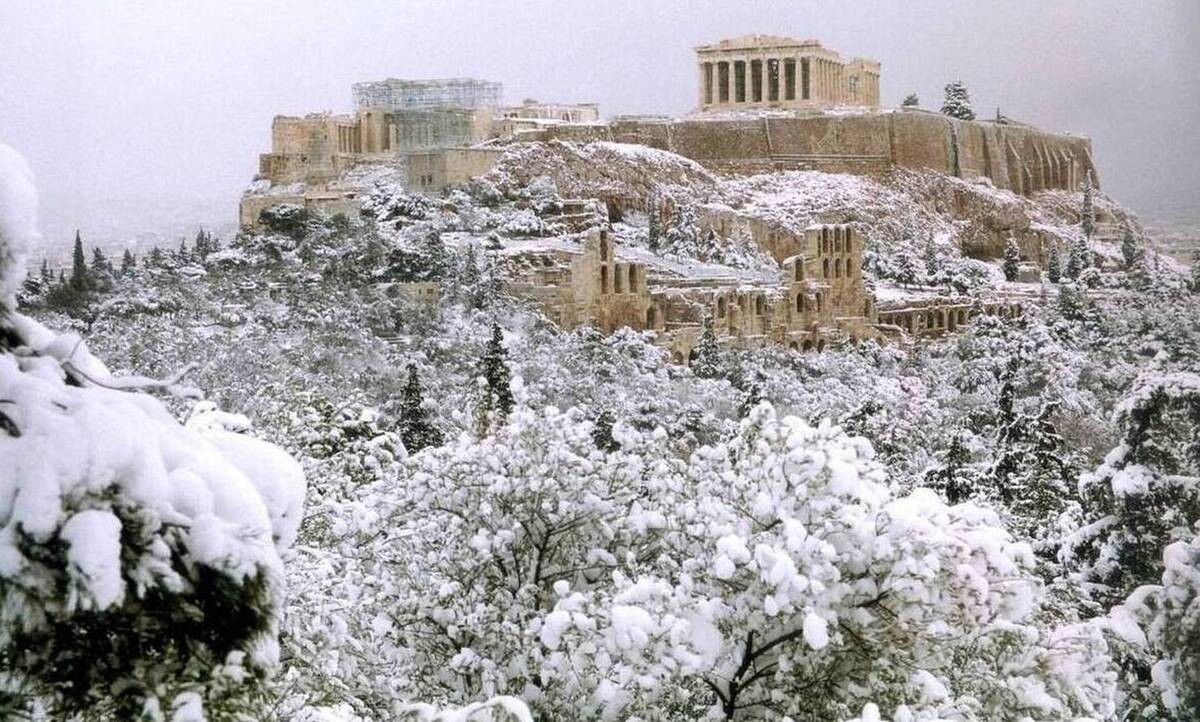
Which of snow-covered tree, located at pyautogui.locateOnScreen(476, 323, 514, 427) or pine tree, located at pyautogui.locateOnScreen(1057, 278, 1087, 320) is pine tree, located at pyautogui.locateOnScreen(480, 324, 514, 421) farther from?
pine tree, located at pyautogui.locateOnScreen(1057, 278, 1087, 320)

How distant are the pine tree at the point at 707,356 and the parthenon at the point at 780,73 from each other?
1144 millimetres

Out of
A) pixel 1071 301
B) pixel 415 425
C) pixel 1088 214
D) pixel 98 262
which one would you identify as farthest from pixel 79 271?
pixel 1088 214

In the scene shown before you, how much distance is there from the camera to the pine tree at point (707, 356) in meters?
5.83

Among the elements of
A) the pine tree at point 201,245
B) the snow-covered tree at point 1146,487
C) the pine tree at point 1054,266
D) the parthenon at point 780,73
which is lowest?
the snow-covered tree at point 1146,487

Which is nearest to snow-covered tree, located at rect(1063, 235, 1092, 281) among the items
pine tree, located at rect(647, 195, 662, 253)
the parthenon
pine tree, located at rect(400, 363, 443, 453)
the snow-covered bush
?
the parthenon

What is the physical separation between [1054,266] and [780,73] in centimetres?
157

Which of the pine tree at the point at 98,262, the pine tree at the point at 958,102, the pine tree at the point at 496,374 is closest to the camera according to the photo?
the pine tree at the point at 98,262

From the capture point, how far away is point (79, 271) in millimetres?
4277

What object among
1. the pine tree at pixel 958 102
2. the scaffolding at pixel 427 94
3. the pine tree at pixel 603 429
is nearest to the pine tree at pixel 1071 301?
the pine tree at pixel 958 102

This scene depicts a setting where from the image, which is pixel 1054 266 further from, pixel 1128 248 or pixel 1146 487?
pixel 1146 487

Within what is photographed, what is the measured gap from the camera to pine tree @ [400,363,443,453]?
4.97 meters

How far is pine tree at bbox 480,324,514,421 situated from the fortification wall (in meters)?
1.18

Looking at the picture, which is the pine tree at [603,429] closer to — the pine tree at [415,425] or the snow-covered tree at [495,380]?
the snow-covered tree at [495,380]

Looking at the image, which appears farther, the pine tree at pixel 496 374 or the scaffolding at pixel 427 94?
the scaffolding at pixel 427 94
